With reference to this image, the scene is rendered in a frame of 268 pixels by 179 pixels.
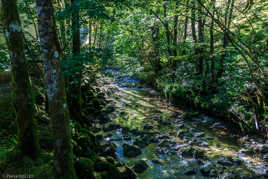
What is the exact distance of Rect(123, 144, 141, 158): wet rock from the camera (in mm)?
8047

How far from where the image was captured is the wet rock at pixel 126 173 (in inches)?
246

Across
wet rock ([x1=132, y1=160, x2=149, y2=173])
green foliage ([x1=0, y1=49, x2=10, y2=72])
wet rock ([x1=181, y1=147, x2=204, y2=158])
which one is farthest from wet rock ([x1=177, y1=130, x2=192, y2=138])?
green foliage ([x1=0, y1=49, x2=10, y2=72])

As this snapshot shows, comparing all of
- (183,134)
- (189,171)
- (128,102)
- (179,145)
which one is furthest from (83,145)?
(128,102)

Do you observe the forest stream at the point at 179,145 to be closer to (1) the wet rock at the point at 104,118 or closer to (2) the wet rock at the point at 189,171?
(2) the wet rock at the point at 189,171

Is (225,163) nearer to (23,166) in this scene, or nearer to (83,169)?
(83,169)

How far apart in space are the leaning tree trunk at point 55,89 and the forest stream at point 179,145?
126 inches

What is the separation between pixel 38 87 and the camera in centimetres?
1126

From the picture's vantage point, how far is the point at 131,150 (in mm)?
8242

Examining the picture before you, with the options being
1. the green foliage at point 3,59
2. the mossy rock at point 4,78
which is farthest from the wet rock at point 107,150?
the mossy rock at point 4,78

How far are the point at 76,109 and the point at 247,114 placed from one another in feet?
26.7

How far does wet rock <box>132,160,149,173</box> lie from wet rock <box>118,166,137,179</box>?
1.27 feet

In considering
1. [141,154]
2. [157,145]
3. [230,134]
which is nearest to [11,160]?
[141,154]

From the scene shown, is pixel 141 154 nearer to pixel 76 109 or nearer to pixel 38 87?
pixel 76 109

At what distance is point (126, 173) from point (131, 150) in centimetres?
187
